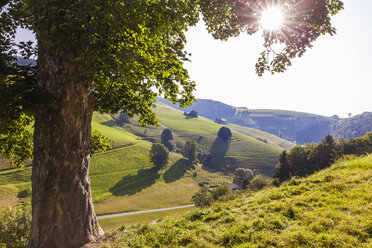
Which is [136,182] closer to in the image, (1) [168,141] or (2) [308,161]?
(1) [168,141]

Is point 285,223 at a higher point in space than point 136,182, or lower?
higher

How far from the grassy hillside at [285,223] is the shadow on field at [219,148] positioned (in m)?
156

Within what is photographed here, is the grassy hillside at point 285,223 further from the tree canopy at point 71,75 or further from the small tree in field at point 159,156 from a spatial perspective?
the small tree in field at point 159,156

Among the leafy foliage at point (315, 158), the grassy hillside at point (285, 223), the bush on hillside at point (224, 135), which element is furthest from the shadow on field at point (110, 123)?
the grassy hillside at point (285, 223)

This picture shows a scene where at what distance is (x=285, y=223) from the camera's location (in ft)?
21.5

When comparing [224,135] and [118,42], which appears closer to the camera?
[118,42]

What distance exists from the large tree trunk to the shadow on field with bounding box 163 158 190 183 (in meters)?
101

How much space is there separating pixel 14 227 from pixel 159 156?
87109 mm

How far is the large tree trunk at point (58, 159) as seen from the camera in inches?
275

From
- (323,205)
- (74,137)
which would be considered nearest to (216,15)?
(74,137)

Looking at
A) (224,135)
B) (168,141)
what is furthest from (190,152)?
(224,135)

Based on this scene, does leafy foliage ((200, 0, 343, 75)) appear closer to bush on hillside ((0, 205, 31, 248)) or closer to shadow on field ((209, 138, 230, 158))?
bush on hillside ((0, 205, 31, 248))

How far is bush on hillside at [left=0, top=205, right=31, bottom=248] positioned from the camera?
2833 cm

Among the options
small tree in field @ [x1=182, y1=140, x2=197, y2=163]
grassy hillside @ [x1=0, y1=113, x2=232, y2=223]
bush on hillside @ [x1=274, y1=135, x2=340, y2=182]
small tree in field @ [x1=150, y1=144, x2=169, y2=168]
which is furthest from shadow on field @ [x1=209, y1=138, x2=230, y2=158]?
bush on hillside @ [x1=274, y1=135, x2=340, y2=182]
